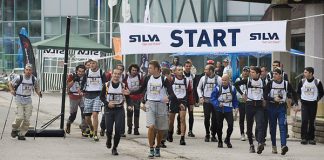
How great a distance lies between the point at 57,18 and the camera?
2378 inches

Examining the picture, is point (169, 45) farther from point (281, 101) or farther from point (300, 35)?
point (300, 35)

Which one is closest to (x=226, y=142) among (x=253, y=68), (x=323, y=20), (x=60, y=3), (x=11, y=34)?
(x=253, y=68)

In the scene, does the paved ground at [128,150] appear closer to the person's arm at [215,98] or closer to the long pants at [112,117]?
the long pants at [112,117]

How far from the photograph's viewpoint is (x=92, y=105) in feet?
53.4

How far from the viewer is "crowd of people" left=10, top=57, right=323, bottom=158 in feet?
45.2

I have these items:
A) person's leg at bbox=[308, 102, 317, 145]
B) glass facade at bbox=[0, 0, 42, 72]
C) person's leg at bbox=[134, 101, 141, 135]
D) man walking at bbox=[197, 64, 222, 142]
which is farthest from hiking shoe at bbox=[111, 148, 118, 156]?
glass facade at bbox=[0, 0, 42, 72]

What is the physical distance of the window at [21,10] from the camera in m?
64.9

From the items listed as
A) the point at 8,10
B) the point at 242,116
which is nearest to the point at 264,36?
the point at 242,116

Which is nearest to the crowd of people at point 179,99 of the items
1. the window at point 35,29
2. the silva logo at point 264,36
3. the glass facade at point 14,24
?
the silva logo at point 264,36

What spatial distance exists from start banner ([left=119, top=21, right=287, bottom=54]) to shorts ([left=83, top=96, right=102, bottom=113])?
4.41 feet

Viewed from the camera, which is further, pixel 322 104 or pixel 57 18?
pixel 57 18

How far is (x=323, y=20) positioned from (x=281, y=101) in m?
6.91

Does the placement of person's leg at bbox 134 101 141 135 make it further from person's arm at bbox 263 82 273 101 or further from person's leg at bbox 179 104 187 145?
person's arm at bbox 263 82 273 101

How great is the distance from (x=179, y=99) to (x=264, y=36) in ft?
7.60
